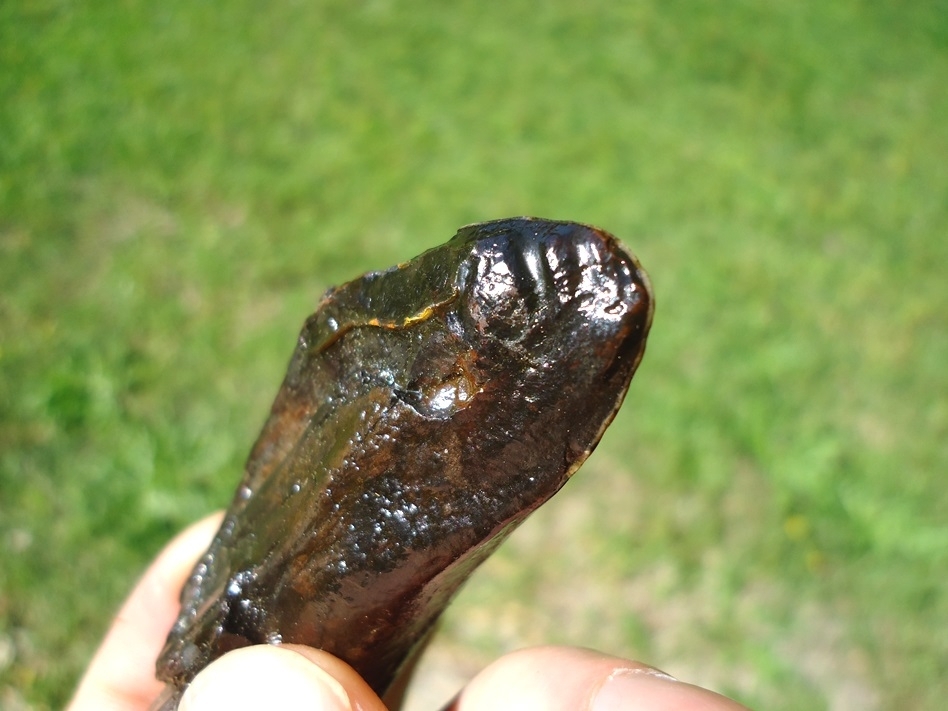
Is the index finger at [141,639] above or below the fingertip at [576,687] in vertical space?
below

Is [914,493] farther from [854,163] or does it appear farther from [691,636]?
[854,163]

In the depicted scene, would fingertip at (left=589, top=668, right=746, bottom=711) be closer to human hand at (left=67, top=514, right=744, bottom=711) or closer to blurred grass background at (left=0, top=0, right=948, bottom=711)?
human hand at (left=67, top=514, right=744, bottom=711)

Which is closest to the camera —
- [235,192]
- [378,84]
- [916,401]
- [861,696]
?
[861,696]

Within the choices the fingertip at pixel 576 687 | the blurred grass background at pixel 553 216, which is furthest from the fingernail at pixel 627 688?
the blurred grass background at pixel 553 216

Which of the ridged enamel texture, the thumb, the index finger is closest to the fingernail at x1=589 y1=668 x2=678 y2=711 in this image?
the ridged enamel texture

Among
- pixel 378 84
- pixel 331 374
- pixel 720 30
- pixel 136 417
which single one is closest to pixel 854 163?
pixel 720 30

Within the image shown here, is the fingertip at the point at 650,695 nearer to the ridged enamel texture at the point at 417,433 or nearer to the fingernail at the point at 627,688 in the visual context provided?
the fingernail at the point at 627,688
